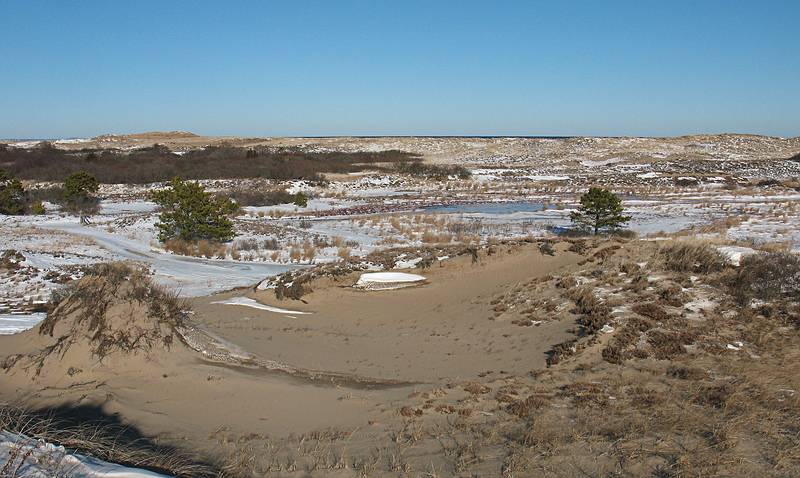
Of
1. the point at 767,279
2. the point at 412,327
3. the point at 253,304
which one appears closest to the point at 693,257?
the point at 767,279

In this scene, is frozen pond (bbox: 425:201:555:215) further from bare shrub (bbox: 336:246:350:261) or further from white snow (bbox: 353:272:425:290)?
white snow (bbox: 353:272:425:290)

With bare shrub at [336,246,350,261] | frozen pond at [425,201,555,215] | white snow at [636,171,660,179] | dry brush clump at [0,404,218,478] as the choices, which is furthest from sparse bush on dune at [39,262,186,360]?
white snow at [636,171,660,179]

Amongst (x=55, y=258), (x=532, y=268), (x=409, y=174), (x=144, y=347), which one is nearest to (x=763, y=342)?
(x=532, y=268)

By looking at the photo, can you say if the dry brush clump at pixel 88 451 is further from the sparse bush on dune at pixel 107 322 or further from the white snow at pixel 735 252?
the white snow at pixel 735 252

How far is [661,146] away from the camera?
323 feet

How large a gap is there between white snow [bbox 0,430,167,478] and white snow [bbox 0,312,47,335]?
27.2 ft

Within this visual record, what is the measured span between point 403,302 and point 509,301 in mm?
2956

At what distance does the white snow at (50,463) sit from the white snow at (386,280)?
39.1 feet

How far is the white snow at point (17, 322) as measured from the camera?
1223 cm

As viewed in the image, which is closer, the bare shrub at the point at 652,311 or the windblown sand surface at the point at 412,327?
the bare shrub at the point at 652,311

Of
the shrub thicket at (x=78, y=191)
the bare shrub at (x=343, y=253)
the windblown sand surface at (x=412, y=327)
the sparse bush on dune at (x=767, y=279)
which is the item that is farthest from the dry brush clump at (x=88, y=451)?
the shrub thicket at (x=78, y=191)

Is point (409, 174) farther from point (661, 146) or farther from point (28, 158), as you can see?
point (661, 146)

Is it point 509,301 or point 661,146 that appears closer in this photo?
point 509,301

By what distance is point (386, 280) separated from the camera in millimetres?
16984
